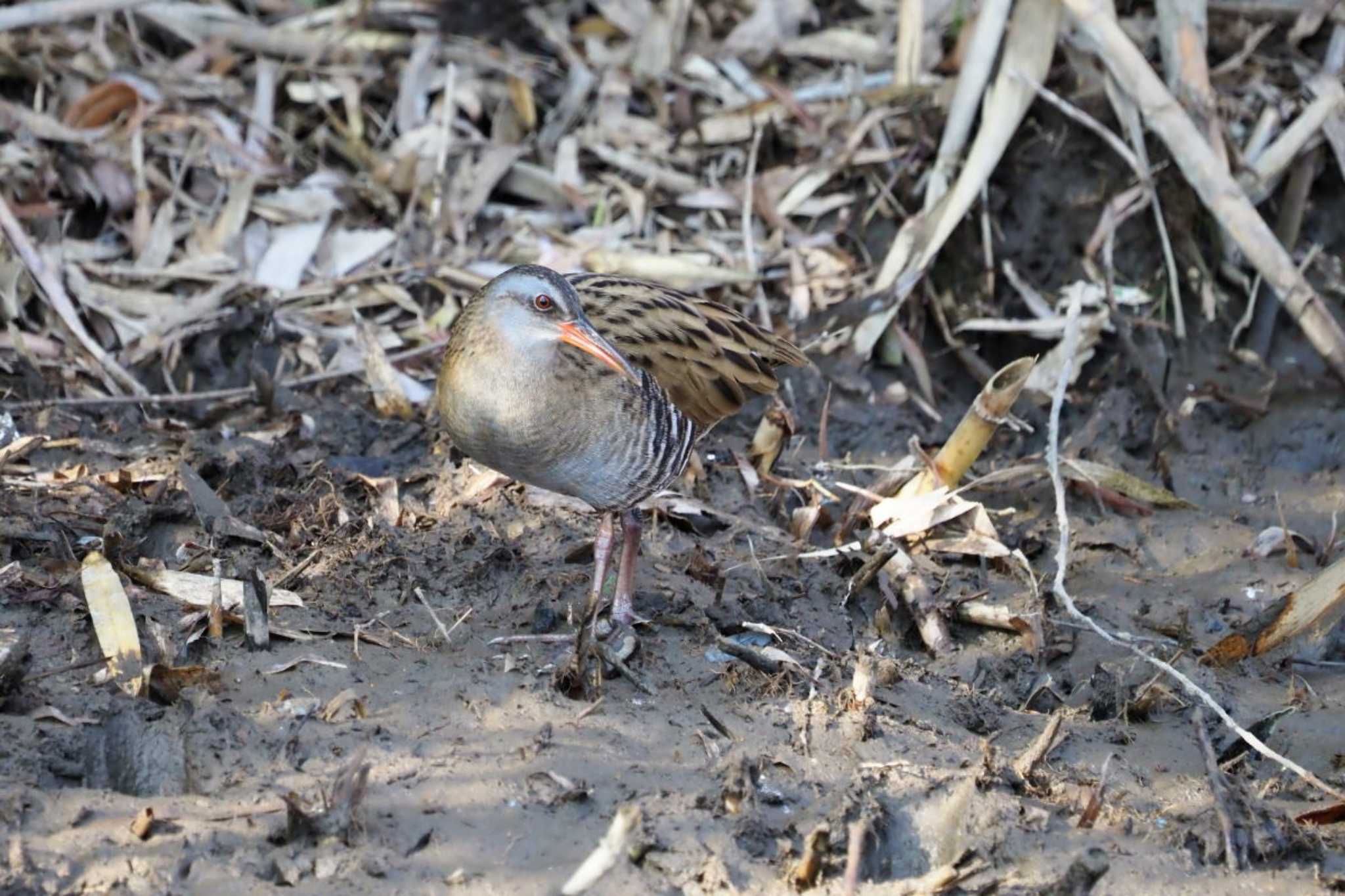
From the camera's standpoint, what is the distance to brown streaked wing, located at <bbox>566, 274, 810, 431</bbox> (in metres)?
4.86

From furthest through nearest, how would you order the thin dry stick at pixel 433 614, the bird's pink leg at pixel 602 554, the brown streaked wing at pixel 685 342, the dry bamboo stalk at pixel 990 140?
the dry bamboo stalk at pixel 990 140 → the brown streaked wing at pixel 685 342 → the bird's pink leg at pixel 602 554 → the thin dry stick at pixel 433 614

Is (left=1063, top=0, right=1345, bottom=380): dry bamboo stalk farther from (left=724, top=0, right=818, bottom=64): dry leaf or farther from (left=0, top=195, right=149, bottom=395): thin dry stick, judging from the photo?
(left=0, top=195, right=149, bottom=395): thin dry stick

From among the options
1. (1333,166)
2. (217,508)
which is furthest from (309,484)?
(1333,166)

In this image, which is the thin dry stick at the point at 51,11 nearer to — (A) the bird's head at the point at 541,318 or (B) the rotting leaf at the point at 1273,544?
(A) the bird's head at the point at 541,318

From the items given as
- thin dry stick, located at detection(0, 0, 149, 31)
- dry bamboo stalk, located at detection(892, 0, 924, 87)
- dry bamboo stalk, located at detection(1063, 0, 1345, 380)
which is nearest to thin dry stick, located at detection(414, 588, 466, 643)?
thin dry stick, located at detection(0, 0, 149, 31)

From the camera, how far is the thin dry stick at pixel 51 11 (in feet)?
18.8

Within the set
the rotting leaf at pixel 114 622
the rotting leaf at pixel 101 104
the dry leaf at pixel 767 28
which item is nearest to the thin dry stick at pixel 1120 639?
the rotting leaf at pixel 114 622

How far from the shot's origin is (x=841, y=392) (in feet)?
21.2

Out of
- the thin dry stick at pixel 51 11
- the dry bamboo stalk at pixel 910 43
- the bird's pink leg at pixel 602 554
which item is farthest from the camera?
the dry bamboo stalk at pixel 910 43

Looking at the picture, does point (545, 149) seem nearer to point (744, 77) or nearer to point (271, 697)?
point (744, 77)

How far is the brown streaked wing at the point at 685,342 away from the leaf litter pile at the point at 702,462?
1.87 feet

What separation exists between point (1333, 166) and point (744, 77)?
263cm

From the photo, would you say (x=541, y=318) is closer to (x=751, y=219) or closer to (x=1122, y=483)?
(x=1122, y=483)

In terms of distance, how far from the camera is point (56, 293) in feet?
19.7
